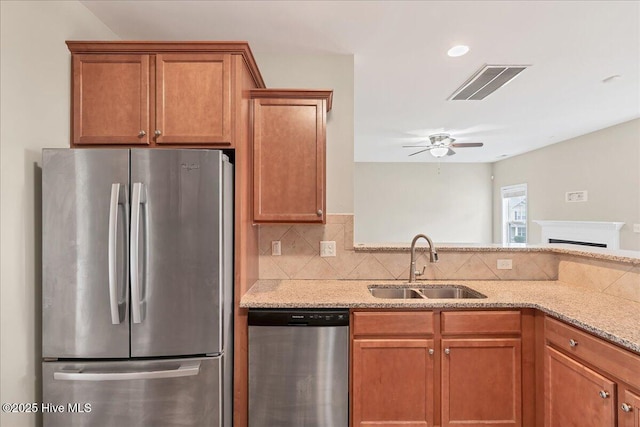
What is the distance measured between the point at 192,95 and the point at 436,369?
7.14ft

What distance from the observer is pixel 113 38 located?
92.6 inches

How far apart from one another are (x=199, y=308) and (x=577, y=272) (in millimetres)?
2613

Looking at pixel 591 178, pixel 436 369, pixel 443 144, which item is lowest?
pixel 436 369

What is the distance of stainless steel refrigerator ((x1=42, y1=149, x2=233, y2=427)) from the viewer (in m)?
1.64

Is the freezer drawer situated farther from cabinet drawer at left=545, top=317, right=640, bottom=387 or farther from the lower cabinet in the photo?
cabinet drawer at left=545, top=317, right=640, bottom=387

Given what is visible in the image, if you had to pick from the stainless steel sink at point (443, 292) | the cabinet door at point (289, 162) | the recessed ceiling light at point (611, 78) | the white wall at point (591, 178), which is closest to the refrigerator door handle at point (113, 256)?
A: the cabinet door at point (289, 162)

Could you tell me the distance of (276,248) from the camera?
2.58 meters

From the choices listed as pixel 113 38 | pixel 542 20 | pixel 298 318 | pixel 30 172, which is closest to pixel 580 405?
pixel 298 318

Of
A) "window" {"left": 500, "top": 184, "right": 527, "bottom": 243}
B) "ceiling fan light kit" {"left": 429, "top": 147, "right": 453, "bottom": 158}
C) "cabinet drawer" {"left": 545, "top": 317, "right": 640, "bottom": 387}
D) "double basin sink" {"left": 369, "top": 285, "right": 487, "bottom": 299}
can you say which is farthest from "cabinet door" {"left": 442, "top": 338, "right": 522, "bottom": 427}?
"window" {"left": 500, "top": 184, "right": 527, "bottom": 243}

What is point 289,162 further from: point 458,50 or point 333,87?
point 458,50

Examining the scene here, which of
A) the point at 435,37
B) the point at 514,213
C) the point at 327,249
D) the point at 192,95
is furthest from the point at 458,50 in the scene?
the point at 514,213

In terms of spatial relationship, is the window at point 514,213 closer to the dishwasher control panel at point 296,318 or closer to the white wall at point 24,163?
the dishwasher control panel at point 296,318

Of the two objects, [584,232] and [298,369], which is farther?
[584,232]

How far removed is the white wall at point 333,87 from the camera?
263 centimetres
